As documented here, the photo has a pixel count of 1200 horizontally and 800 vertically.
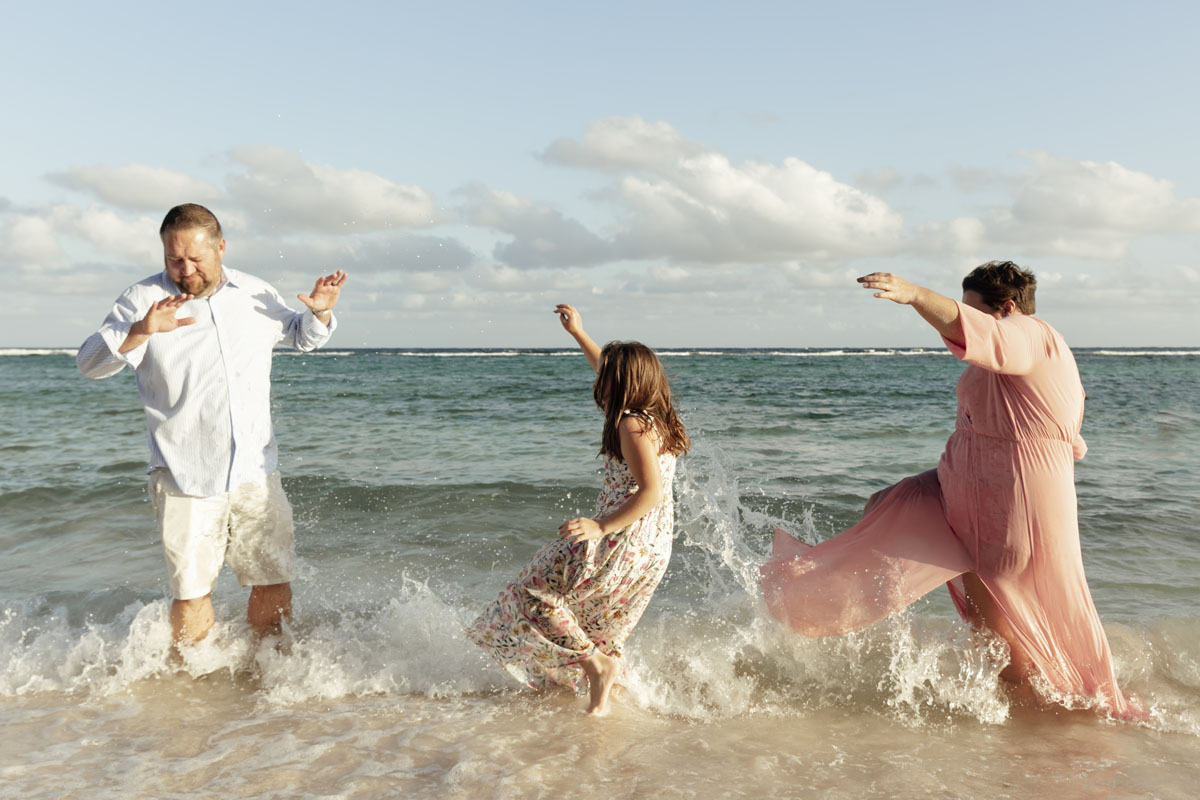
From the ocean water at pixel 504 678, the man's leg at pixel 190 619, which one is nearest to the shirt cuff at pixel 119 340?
the man's leg at pixel 190 619

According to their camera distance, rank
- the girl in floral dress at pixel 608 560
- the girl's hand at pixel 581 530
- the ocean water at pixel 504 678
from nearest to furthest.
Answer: the ocean water at pixel 504 678
the girl's hand at pixel 581 530
the girl in floral dress at pixel 608 560

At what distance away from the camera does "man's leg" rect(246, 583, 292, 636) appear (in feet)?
14.8

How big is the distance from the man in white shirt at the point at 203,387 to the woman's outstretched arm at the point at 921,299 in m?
2.49

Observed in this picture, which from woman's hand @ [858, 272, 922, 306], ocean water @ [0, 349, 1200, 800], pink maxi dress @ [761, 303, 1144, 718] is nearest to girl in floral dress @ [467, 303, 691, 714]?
ocean water @ [0, 349, 1200, 800]

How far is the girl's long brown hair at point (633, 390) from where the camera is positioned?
3.62 metres

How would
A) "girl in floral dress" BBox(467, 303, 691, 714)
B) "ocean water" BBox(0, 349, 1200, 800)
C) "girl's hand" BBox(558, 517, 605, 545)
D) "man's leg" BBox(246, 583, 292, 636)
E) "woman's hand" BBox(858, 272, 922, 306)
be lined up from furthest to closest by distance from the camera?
1. "man's leg" BBox(246, 583, 292, 636)
2. "girl in floral dress" BBox(467, 303, 691, 714)
3. "girl's hand" BBox(558, 517, 605, 545)
4. "ocean water" BBox(0, 349, 1200, 800)
5. "woman's hand" BBox(858, 272, 922, 306)

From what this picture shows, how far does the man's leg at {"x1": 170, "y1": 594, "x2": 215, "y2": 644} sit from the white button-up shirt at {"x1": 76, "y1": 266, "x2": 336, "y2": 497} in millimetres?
598

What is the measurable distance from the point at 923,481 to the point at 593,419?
12635mm

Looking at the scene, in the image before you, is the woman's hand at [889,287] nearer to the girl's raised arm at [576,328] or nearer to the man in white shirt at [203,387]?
the girl's raised arm at [576,328]

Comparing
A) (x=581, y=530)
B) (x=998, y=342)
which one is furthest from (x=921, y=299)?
(x=581, y=530)

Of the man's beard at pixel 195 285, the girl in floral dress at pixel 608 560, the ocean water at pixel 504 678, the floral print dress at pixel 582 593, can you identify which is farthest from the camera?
the man's beard at pixel 195 285

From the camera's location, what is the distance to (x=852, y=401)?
21391mm

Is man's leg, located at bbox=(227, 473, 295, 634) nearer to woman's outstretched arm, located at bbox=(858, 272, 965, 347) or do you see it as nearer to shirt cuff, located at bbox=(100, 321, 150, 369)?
shirt cuff, located at bbox=(100, 321, 150, 369)

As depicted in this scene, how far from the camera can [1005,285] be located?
11.8 ft
